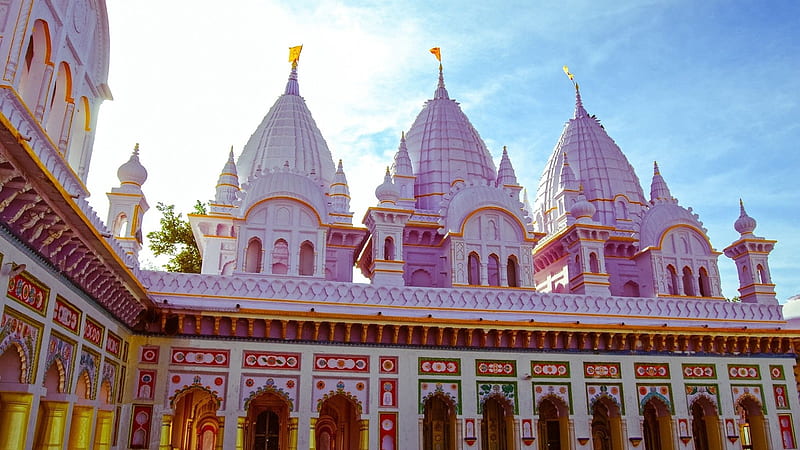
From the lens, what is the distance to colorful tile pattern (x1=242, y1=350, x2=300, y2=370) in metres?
16.4

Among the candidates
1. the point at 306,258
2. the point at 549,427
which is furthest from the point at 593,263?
the point at 306,258

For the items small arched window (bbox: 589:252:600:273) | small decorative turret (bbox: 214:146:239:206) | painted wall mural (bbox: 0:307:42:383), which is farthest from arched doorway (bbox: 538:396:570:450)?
painted wall mural (bbox: 0:307:42:383)

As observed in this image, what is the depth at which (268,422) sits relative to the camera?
61.7 ft

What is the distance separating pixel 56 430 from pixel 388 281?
983 cm

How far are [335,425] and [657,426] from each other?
9719mm

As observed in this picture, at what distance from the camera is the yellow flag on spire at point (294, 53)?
32.0 meters

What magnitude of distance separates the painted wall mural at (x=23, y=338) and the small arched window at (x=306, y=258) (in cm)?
1070

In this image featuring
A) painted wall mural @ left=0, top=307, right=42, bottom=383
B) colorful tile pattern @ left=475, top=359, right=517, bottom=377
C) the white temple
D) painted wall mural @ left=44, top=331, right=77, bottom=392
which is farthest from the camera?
colorful tile pattern @ left=475, top=359, right=517, bottom=377

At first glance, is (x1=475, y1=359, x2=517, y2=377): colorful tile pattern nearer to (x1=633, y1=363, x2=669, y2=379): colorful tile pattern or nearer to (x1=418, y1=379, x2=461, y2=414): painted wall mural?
(x1=418, y1=379, x2=461, y2=414): painted wall mural

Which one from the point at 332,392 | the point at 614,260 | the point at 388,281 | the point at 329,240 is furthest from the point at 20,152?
the point at 614,260

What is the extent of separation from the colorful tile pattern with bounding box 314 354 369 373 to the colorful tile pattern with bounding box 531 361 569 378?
14.8 ft

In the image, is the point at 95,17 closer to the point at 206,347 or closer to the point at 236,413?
the point at 206,347

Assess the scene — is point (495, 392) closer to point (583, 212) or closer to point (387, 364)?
point (387, 364)

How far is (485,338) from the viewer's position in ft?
58.6
